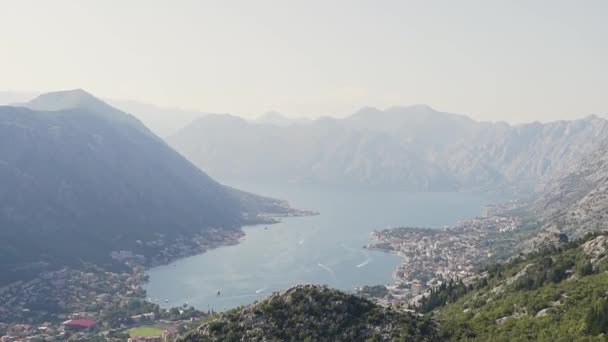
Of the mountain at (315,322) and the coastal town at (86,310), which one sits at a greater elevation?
the mountain at (315,322)

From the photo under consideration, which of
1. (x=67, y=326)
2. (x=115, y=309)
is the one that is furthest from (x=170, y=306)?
(x=67, y=326)

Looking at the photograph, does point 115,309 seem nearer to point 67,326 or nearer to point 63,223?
point 67,326

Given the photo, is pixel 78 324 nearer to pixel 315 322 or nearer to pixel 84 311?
pixel 84 311

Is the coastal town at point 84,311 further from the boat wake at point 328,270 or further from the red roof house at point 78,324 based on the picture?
the boat wake at point 328,270

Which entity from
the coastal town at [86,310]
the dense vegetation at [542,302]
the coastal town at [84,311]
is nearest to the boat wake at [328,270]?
the coastal town at [86,310]

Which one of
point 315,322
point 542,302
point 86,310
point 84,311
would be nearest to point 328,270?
point 86,310

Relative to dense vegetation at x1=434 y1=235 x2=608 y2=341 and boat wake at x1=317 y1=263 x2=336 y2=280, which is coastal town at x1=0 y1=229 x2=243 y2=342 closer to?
boat wake at x1=317 y1=263 x2=336 y2=280
